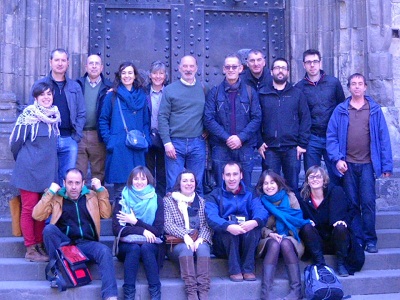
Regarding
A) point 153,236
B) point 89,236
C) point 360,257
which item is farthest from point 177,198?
point 360,257

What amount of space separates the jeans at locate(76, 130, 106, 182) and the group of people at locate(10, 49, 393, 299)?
1 centimetres

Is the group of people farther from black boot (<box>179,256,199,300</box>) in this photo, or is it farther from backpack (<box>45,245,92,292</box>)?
backpack (<box>45,245,92,292</box>)

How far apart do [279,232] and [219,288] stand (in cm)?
85

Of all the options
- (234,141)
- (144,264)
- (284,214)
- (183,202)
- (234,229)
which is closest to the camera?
(144,264)

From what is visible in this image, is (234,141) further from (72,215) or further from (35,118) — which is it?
(35,118)

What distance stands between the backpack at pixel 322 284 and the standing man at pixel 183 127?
158 centimetres

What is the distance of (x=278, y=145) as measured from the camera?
7258mm

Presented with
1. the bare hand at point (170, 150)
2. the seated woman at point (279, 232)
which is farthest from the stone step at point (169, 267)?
the bare hand at point (170, 150)

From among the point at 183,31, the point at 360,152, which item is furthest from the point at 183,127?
the point at 183,31

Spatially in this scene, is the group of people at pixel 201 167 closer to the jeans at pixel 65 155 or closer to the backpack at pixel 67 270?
the jeans at pixel 65 155

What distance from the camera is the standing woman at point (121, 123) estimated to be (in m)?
7.13

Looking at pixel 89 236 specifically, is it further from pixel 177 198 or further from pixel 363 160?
pixel 363 160

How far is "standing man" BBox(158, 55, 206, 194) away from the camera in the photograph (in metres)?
7.22

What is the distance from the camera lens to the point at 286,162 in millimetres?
7344
